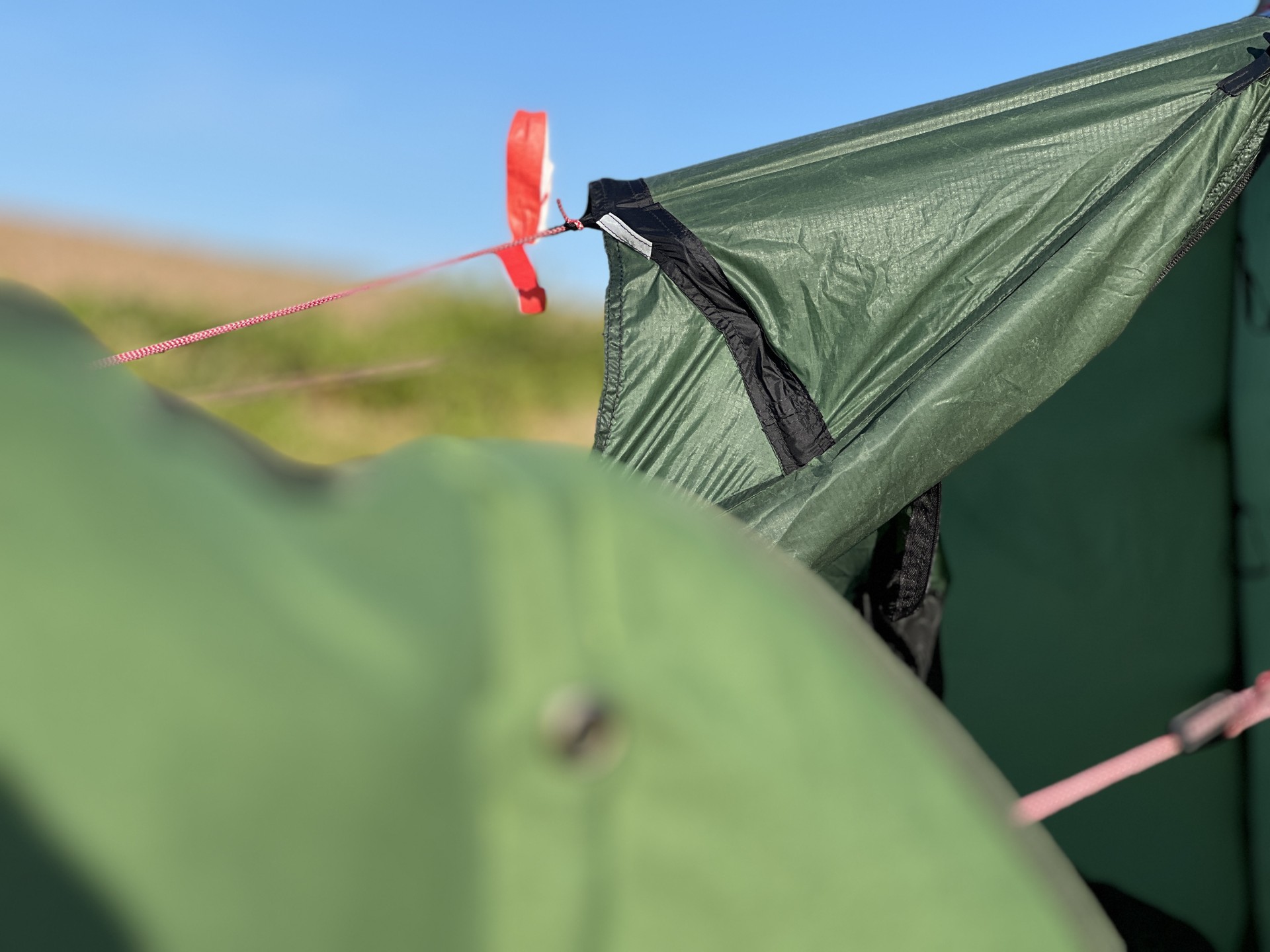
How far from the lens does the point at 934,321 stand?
124 centimetres

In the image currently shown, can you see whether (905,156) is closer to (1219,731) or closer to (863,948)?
(1219,731)

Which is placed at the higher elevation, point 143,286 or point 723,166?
point 143,286

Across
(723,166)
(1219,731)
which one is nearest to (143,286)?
(723,166)

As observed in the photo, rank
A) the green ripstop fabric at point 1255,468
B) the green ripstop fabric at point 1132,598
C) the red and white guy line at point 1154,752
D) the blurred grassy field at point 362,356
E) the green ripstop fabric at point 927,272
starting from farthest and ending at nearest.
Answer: the blurred grassy field at point 362,356, the green ripstop fabric at point 1132,598, the green ripstop fabric at point 1255,468, the green ripstop fabric at point 927,272, the red and white guy line at point 1154,752

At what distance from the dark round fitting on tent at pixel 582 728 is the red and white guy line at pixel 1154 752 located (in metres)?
0.44

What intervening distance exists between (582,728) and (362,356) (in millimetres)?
6103

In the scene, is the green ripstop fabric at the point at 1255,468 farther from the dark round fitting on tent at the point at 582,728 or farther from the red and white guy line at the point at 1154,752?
the dark round fitting on tent at the point at 582,728

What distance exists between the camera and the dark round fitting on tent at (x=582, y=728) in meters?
0.35

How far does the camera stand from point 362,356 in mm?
6188

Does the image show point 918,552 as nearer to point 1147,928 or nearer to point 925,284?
point 925,284

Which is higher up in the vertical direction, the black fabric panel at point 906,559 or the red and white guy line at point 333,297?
the red and white guy line at point 333,297

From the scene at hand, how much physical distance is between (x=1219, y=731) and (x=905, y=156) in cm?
73

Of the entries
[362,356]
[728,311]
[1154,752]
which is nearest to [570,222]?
[728,311]

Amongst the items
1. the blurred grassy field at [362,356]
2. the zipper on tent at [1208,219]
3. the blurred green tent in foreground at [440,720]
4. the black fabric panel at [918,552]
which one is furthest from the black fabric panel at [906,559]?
the blurred grassy field at [362,356]
